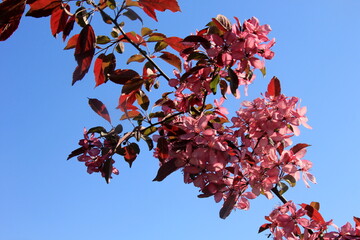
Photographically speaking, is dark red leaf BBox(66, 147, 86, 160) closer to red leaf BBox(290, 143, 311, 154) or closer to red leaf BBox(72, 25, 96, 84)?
red leaf BBox(72, 25, 96, 84)

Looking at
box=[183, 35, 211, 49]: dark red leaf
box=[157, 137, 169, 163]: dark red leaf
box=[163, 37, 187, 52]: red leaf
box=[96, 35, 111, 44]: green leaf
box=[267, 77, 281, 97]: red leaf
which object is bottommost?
box=[157, 137, 169, 163]: dark red leaf

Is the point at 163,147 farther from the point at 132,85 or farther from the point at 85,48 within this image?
the point at 85,48

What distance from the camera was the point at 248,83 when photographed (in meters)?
1.74

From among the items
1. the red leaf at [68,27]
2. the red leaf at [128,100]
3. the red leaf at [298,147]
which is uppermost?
the red leaf at [68,27]

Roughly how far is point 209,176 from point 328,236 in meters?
0.52

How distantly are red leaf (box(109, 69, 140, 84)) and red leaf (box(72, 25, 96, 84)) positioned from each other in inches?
7.3

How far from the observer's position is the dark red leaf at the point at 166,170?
1.56 metres

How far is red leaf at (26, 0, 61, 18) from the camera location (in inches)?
54.4

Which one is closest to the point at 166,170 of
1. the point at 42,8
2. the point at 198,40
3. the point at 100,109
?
the point at 100,109

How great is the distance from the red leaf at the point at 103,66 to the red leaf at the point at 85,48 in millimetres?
189

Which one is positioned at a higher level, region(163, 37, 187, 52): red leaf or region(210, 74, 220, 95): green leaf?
region(163, 37, 187, 52): red leaf

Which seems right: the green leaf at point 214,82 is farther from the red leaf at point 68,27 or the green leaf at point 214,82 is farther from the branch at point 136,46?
the red leaf at point 68,27

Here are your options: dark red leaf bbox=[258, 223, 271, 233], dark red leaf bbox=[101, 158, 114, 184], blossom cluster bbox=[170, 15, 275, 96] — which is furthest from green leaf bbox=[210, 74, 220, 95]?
dark red leaf bbox=[258, 223, 271, 233]

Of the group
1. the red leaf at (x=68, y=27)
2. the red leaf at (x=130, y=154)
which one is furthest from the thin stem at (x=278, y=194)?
the red leaf at (x=68, y=27)
